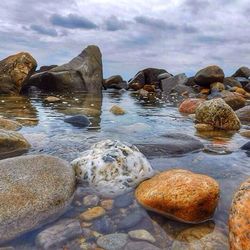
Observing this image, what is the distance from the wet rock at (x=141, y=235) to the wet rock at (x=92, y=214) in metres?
0.55

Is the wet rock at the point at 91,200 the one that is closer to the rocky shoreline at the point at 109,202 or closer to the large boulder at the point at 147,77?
the rocky shoreline at the point at 109,202

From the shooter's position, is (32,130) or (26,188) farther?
(32,130)

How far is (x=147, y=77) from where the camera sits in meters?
38.8

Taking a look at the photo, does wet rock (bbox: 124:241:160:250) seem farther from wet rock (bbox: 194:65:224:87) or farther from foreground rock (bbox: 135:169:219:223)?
wet rock (bbox: 194:65:224:87)

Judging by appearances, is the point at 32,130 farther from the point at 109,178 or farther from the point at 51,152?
the point at 109,178

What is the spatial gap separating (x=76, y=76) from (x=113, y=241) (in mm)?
24421

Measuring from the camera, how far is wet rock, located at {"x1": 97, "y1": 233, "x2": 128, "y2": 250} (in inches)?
147

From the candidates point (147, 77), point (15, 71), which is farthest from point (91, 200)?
point (147, 77)

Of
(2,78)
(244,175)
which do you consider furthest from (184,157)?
(2,78)

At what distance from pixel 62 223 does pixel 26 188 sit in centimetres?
65

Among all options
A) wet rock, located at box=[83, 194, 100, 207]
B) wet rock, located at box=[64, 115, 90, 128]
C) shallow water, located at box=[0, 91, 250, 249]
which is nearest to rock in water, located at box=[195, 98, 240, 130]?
shallow water, located at box=[0, 91, 250, 249]

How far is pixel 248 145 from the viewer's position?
782 cm

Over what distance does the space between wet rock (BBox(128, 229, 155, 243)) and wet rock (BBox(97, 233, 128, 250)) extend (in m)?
0.08

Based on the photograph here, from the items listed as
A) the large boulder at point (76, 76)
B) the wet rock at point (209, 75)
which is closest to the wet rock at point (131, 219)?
the large boulder at point (76, 76)
